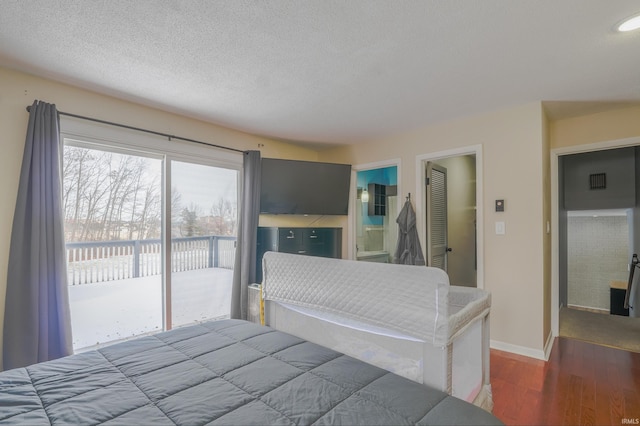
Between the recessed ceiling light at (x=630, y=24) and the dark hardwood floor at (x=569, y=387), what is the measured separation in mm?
2335

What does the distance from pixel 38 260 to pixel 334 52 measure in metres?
2.58

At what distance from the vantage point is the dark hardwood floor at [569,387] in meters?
1.91

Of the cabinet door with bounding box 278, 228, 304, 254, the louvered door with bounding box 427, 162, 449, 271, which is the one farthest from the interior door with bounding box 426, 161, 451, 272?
the cabinet door with bounding box 278, 228, 304, 254

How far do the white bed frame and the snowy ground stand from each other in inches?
76.3

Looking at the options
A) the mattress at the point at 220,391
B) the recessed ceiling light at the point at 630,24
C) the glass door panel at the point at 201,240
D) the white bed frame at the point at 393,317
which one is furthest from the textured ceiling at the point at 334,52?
the mattress at the point at 220,391

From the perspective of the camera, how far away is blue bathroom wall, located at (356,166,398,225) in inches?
186

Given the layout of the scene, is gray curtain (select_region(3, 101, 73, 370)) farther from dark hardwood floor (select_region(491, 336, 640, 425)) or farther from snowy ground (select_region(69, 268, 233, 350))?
dark hardwood floor (select_region(491, 336, 640, 425))

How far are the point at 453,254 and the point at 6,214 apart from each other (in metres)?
4.74

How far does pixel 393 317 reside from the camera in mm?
1264

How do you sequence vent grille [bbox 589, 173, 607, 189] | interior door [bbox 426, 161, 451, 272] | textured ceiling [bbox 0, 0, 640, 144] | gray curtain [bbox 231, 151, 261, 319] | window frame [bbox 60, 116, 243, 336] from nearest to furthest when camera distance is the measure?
textured ceiling [bbox 0, 0, 640, 144] → window frame [bbox 60, 116, 243, 336] → gray curtain [bbox 231, 151, 261, 319] → interior door [bbox 426, 161, 451, 272] → vent grille [bbox 589, 173, 607, 189]

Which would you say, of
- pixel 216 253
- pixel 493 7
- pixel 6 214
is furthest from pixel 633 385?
pixel 6 214

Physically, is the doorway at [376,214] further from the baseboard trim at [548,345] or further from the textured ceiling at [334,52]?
the baseboard trim at [548,345]

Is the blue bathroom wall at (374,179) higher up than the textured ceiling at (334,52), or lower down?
lower down

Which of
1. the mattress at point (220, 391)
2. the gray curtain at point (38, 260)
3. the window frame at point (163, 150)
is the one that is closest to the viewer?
the mattress at point (220, 391)
